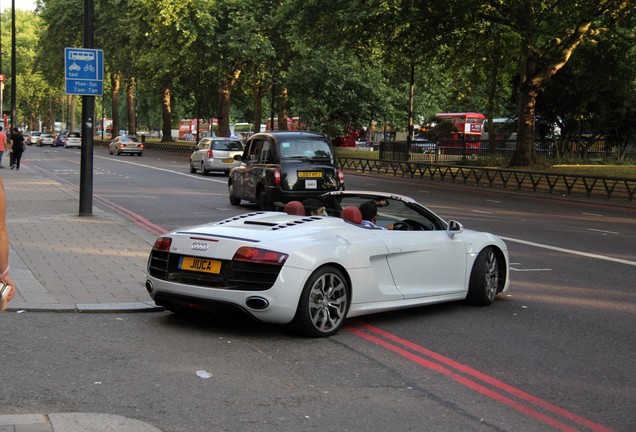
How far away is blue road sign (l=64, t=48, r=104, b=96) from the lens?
50.3ft

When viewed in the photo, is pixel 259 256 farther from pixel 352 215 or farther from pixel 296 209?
pixel 296 209

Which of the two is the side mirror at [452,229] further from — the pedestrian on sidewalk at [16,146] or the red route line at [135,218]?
the pedestrian on sidewalk at [16,146]

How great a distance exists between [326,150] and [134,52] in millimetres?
47168

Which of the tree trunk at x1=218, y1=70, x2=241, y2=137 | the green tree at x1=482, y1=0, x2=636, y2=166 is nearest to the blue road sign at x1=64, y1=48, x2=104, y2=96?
the green tree at x1=482, y1=0, x2=636, y2=166

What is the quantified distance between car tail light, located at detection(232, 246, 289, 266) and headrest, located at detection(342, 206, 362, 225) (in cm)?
124

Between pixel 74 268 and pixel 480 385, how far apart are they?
596 centimetres

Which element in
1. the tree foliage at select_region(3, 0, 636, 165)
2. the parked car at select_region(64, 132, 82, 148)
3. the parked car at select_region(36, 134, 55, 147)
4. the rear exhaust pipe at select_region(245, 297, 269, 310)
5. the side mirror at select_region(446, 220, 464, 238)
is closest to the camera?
the rear exhaust pipe at select_region(245, 297, 269, 310)

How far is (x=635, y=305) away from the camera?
8.77 meters

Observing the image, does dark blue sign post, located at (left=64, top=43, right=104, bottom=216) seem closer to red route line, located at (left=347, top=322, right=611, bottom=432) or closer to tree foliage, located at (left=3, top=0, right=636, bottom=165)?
red route line, located at (left=347, top=322, right=611, bottom=432)

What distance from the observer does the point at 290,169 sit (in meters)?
17.8

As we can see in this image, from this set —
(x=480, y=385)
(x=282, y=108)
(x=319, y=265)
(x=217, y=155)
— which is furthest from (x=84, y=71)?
(x=282, y=108)

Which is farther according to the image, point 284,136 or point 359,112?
point 359,112

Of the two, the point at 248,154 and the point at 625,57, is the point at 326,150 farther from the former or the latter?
the point at 625,57

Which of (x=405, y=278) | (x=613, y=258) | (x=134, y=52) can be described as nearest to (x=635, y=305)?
(x=405, y=278)
